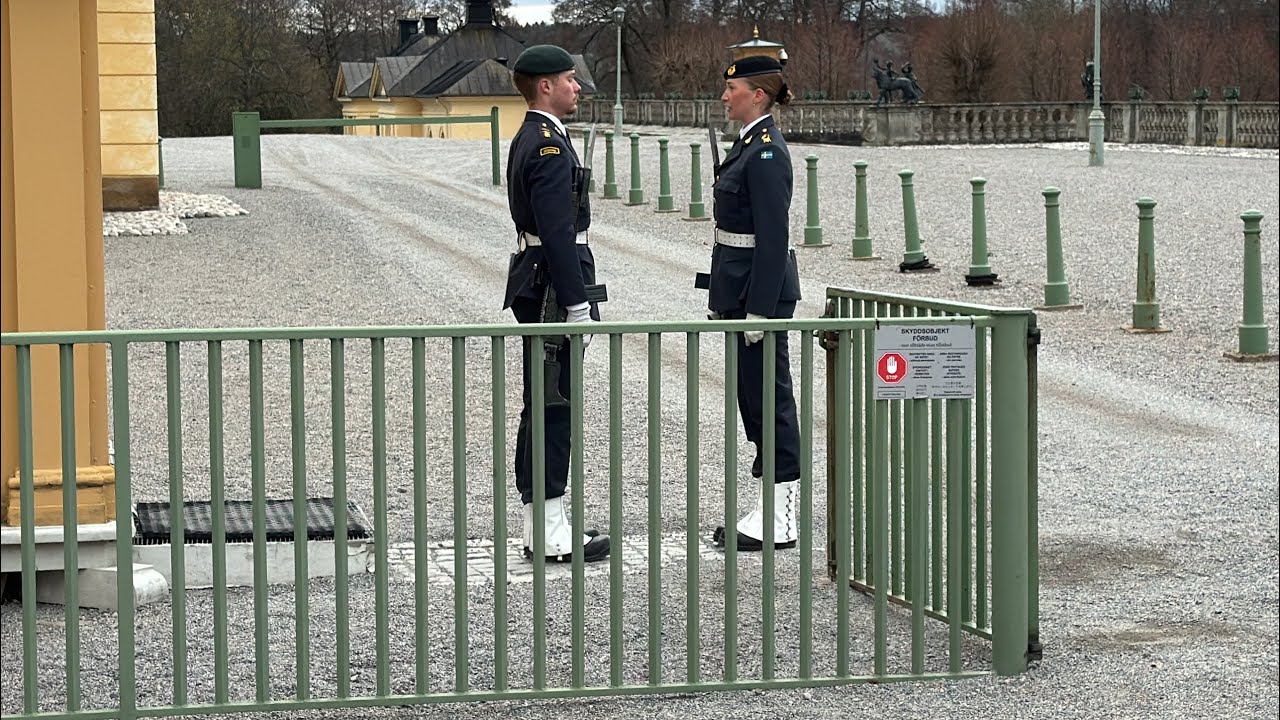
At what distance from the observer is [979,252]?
15.9 meters

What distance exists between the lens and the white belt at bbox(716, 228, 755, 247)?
6875 mm

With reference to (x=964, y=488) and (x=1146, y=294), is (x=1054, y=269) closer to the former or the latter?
(x=1146, y=294)

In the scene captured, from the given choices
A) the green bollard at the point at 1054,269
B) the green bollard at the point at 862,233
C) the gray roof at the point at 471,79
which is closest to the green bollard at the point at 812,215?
the green bollard at the point at 862,233

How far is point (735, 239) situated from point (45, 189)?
91.0 inches

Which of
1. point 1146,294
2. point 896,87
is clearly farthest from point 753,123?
point 896,87

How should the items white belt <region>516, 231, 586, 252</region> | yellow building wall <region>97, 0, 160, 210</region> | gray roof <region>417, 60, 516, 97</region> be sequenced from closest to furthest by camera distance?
white belt <region>516, 231, 586, 252</region> → yellow building wall <region>97, 0, 160, 210</region> → gray roof <region>417, 60, 516, 97</region>

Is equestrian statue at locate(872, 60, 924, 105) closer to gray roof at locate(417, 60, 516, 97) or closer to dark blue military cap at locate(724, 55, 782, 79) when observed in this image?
dark blue military cap at locate(724, 55, 782, 79)

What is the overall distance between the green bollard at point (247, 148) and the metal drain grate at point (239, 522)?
60.0 ft

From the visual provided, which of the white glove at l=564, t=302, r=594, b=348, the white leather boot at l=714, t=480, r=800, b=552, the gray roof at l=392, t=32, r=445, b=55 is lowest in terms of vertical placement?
the white leather boot at l=714, t=480, r=800, b=552

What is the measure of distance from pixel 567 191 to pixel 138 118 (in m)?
19.0

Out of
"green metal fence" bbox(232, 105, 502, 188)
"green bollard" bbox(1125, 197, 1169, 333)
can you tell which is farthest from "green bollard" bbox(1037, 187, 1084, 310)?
"green metal fence" bbox(232, 105, 502, 188)

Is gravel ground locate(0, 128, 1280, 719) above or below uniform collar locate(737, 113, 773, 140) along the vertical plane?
below

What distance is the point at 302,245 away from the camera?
63.8ft

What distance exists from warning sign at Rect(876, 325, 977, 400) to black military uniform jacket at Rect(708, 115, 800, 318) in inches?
56.3
